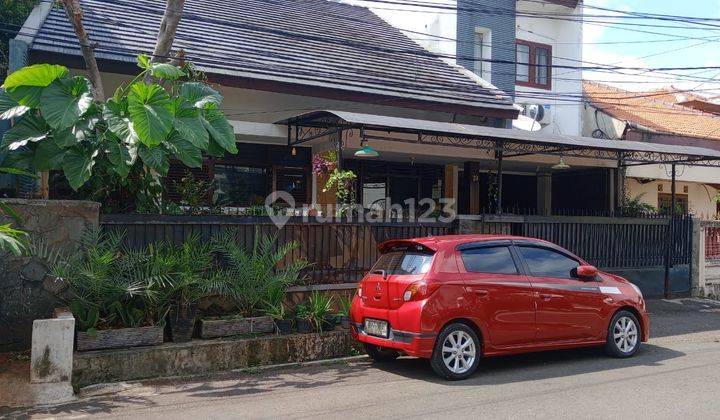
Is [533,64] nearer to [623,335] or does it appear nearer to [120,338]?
[623,335]

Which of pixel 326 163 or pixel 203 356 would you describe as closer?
pixel 203 356

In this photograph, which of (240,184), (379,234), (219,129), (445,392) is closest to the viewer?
(445,392)

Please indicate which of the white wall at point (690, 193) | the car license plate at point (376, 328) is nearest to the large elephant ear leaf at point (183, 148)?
the car license plate at point (376, 328)

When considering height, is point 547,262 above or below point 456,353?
above

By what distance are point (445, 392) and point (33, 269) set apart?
17.2 feet

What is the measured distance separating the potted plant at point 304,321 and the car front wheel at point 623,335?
3.91m

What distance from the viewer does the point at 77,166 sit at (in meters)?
7.90

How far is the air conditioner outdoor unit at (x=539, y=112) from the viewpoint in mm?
18234

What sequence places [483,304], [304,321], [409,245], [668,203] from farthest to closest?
1. [668,203]
2. [304,321]
3. [409,245]
4. [483,304]

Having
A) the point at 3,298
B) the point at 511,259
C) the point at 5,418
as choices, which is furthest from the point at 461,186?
the point at 5,418

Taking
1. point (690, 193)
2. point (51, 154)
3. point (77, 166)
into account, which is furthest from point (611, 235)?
point (51, 154)

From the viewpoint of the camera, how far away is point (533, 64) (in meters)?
19.0

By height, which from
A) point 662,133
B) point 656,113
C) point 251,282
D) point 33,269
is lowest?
point 251,282

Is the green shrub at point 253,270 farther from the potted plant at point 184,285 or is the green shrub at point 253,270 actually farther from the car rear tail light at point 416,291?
the car rear tail light at point 416,291
